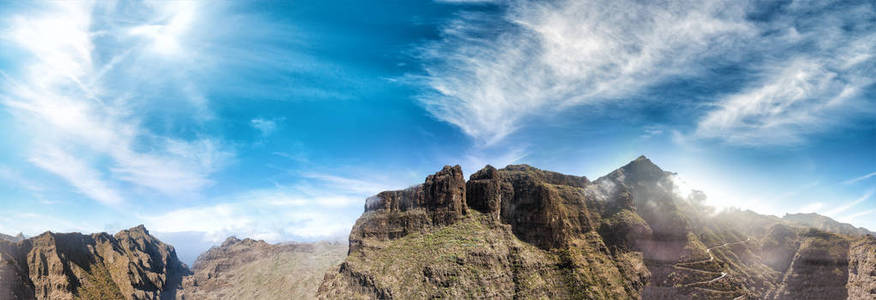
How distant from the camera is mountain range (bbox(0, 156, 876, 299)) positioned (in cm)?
9556

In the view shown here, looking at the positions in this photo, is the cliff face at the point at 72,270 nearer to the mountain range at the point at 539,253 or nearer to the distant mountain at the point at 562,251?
the mountain range at the point at 539,253

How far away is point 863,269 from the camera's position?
84.8 m

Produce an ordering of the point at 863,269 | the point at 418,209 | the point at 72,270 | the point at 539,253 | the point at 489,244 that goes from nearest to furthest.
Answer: the point at 863,269 < the point at 489,244 < the point at 539,253 < the point at 418,209 < the point at 72,270

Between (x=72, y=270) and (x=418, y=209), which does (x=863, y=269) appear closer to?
(x=418, y=209)

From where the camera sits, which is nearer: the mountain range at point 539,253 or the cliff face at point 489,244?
the cliff face at point 489,244

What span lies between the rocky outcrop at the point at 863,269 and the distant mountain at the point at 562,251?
34 cm

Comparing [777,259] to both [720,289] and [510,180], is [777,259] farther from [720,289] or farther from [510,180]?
[510,180]

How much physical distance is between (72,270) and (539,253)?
176 m

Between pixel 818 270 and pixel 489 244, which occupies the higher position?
pixel 489 244

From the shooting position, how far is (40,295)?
109 metres

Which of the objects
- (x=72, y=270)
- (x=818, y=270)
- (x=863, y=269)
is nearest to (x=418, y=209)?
(x=863, y=269)

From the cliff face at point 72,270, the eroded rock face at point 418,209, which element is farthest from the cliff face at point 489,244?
the cliff face at point 72,270

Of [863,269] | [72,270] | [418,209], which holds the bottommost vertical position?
[863,269]

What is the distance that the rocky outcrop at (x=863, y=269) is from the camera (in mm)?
80875
